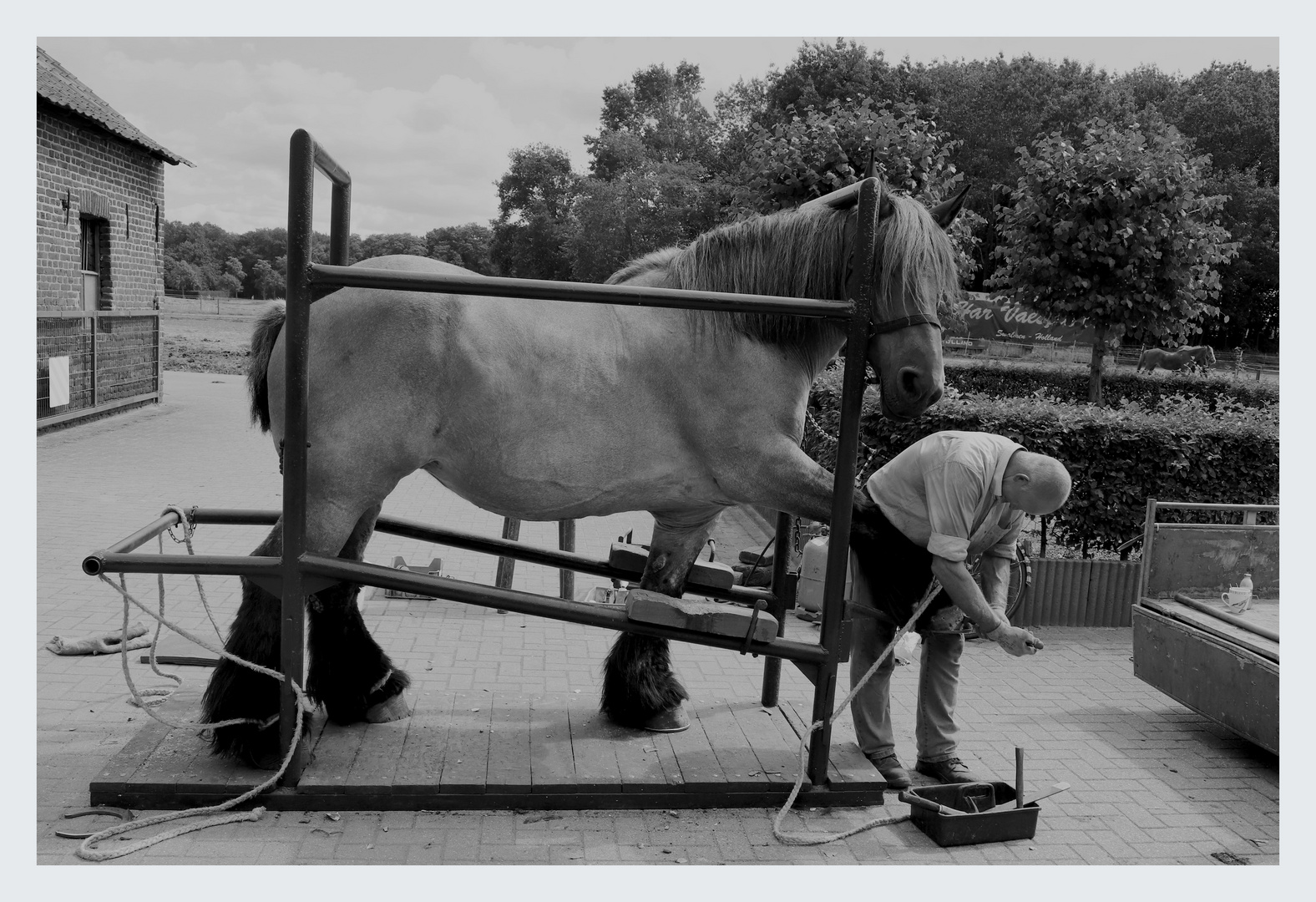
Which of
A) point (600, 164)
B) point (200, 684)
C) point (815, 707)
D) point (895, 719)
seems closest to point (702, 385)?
point (815, 707)

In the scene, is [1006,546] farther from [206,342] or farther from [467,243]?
[467,243]

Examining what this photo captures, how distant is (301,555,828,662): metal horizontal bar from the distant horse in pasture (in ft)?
87.2

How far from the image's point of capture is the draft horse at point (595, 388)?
354cm

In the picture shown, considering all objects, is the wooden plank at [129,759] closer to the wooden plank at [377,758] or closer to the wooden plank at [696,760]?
the wooden plank at [377,758]

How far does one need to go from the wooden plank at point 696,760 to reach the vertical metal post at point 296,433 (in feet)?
4.61

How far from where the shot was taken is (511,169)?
43.9 m

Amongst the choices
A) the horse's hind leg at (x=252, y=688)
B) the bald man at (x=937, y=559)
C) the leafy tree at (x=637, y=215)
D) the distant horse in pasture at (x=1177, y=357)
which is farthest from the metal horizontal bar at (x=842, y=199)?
the leafy tree at (x=637, y=215)

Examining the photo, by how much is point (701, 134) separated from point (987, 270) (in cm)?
1344

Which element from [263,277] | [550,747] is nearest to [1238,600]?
[550,747]

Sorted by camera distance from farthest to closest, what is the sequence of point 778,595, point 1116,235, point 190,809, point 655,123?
point 655,123
point 1116,235
point 778,595
point 190,809

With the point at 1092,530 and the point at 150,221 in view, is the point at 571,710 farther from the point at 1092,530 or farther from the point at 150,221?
the point at 150,221

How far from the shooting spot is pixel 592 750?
396 centimetres

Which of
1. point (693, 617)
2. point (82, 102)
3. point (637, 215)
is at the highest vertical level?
point (637, 215)

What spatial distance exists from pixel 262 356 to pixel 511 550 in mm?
1290
